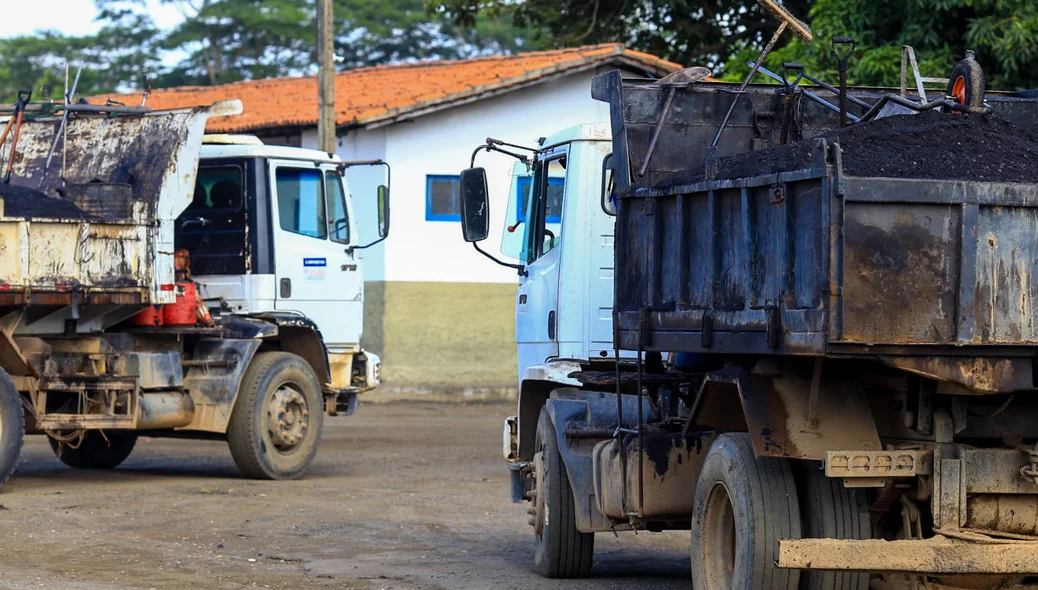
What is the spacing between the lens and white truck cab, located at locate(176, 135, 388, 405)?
45.6 feet

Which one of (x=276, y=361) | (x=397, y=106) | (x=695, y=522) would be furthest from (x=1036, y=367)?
(x=397, y=106)

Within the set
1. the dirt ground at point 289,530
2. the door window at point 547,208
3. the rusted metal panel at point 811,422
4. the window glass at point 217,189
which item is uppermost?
the window glass at point 217,189

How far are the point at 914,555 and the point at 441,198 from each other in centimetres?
1798

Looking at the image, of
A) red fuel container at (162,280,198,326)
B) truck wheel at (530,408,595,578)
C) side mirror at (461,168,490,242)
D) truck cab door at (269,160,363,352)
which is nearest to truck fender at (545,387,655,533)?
truck wheel at (530,408,595,578)

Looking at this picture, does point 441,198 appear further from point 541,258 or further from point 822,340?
point 822,340

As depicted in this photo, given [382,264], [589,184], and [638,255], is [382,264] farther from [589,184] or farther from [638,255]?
[638,255]

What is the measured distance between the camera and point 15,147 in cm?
1316

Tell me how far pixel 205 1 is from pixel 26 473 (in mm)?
28536

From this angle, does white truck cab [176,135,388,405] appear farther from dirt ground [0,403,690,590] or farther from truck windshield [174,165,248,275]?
dirt ground [0,403,690,590]

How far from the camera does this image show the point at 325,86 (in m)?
20.6

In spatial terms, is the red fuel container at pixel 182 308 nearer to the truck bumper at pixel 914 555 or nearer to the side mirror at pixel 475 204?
the side mirror at pixel 475 204

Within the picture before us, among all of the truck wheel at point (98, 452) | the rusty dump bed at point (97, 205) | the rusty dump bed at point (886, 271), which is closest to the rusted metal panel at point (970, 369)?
the rusty dump bed at point (886, 271)

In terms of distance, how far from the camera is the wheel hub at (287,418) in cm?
1382

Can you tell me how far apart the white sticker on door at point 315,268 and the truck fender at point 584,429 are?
19.0ft
